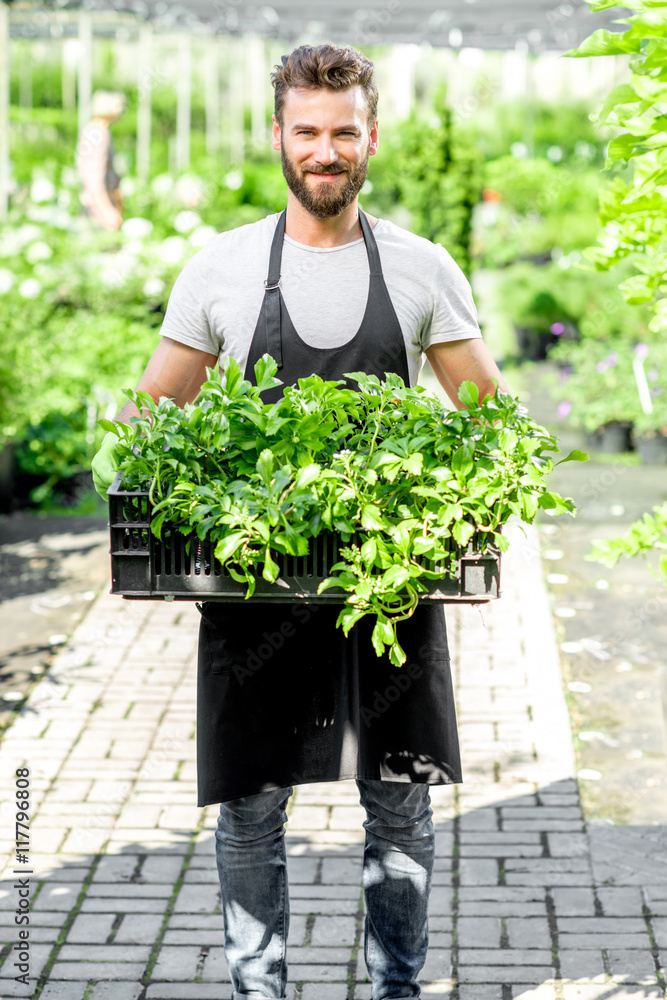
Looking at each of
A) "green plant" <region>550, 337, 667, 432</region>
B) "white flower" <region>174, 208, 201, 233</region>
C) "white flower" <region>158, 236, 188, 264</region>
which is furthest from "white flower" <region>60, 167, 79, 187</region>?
"green plant" <region>550, 337, 667, 432</region>

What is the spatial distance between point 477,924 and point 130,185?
13.1m

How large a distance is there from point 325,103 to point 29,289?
664cm

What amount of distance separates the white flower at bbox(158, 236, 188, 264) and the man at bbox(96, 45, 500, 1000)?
7.63 metres

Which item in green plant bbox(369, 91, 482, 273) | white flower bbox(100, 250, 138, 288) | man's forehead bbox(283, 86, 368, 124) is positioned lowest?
white flower bbox(100, 250, 138, 288)

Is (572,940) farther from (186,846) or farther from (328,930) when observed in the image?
(186,846)

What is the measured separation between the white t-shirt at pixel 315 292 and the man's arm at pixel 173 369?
2cm

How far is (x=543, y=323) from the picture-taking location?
42.3 feet

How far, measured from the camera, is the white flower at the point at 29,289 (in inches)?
333

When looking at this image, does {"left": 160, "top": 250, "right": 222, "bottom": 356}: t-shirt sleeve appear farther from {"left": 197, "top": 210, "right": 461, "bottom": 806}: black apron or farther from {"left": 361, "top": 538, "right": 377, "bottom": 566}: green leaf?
{"left": 361, "top": 538, "right": 377, "bottom": 566}: green leaf

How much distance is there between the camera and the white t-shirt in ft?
7.72

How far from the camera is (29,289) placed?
8.50 meters

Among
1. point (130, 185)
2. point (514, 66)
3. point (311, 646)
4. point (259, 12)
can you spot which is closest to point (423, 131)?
point (259, 12)

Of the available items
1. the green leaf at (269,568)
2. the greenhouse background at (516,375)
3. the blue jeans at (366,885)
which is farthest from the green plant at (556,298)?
the green leaf at (269,568)

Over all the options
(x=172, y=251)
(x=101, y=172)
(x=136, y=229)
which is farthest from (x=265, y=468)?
(x=101, y=172)
